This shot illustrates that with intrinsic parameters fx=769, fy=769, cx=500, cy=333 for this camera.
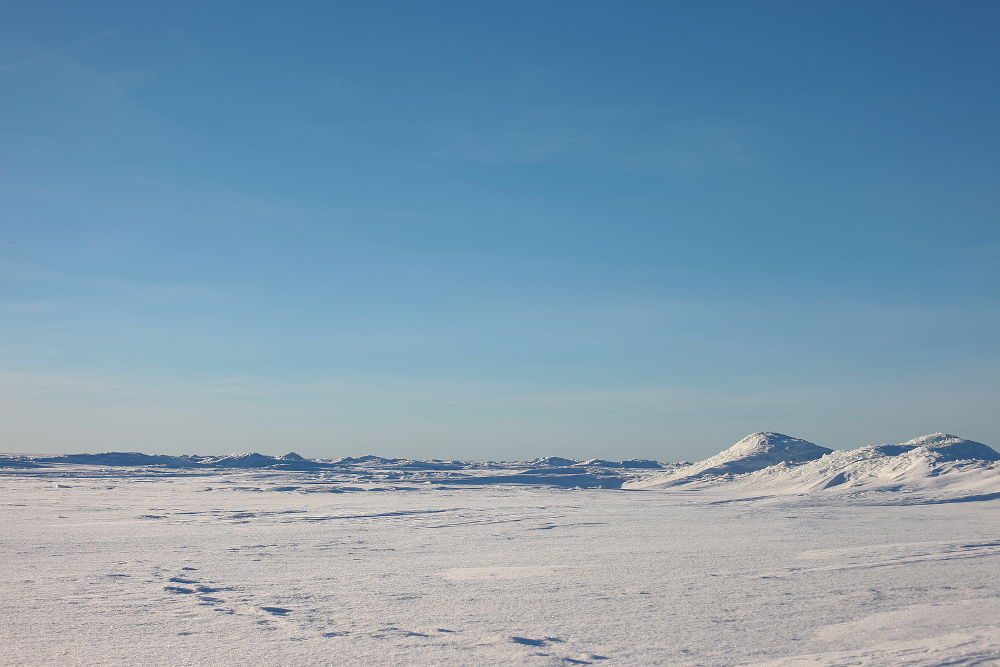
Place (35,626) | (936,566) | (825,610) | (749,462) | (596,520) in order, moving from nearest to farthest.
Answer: (35,626) → (825,610) → (936,566) → (596,520) → (749,462)

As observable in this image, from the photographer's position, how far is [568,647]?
523cm

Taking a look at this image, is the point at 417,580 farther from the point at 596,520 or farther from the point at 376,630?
the point at 596,520

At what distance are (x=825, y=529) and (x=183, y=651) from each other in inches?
435

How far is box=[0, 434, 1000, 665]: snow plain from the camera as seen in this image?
202 inches

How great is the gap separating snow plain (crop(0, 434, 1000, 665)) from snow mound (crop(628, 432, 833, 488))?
52.3 feet

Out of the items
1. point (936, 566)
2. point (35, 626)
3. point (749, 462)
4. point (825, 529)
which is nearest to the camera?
point (35, 626)

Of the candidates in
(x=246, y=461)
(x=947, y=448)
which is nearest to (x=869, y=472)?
(x=947, y=448)

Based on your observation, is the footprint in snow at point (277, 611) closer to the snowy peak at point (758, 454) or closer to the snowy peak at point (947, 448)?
the snowy peak at point (947, 448)

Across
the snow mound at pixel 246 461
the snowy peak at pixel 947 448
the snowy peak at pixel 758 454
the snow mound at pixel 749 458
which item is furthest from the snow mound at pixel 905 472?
the snow mound at pixel 246 461

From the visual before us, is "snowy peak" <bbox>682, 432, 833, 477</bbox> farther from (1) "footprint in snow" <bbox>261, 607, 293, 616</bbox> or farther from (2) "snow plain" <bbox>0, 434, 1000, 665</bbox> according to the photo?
(1) "footprint in snow" <bbox>261, 607, 293, 616</bbox>

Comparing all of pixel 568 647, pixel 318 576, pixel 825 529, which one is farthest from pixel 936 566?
pixel 318 576

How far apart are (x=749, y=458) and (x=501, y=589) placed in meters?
28.1

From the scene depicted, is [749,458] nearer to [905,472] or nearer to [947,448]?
[947,448]

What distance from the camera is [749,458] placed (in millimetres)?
33281
